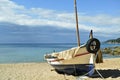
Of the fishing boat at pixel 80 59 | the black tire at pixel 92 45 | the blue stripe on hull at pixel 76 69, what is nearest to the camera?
the black tire at pixel 92 45

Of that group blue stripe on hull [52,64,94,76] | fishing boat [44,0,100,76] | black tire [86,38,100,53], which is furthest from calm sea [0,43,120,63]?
black tire [86,38,100,53]

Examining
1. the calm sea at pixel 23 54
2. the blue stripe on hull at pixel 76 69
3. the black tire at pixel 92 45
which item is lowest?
the calm sea at pixel 23 54

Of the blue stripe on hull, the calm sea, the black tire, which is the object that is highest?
the black tire

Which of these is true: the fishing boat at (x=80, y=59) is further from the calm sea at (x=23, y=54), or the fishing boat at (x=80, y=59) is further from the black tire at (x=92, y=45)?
the calm sea at (x=23, y=54)

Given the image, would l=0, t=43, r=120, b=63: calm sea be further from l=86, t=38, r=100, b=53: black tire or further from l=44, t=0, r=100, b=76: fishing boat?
l=86, t=38, r=100, b=53: black tire

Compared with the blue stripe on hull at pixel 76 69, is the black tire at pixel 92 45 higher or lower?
higher

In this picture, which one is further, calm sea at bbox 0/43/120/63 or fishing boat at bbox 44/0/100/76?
calm sea at bbox 0/43/120/63

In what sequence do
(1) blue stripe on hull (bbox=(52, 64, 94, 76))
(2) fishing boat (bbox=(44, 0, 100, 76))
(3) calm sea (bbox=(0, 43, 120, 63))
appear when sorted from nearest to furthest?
(2) fishing boat (bbox=(44, 0, 100, 76))
(1) blue stripe on hull (bbox=(52, 64, 94, 76))
(3) calm sea (bbox=(0, 43, 120, 63))

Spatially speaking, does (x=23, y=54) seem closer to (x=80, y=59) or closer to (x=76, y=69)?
(x=76, y=69)

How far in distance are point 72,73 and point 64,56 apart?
1135 mm

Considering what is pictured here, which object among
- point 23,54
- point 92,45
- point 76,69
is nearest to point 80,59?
point 76,69

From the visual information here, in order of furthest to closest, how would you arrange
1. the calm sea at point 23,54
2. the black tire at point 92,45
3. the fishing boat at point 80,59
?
the calm sea at point 23,54 → the fishing boat at point 80,59 → the black tire at point 92,45

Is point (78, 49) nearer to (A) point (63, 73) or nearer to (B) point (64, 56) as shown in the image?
(B) point (64, 56)

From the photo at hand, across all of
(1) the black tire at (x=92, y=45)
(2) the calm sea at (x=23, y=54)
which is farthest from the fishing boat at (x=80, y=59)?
(2) the calm sea at (x=23, y=54)
